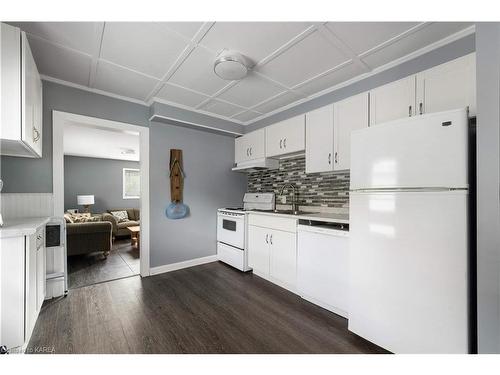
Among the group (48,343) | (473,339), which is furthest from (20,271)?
(473,339)

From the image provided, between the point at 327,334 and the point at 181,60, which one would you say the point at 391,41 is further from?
the point at 327,334

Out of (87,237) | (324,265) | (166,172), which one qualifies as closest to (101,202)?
(87,237)

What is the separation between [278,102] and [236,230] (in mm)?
1901

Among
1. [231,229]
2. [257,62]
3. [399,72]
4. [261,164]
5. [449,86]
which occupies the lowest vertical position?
[231,229]

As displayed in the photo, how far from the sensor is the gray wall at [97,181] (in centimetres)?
608

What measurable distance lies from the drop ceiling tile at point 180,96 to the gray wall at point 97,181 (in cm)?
526

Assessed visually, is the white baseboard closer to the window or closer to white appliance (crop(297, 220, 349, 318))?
white appliance (crop(297, 220, 349, 318))

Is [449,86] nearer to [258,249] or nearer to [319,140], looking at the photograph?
[319,140]

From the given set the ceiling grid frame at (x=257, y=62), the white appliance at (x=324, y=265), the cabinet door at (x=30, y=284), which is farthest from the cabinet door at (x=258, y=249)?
the cabinet door at (x=30, y=284)

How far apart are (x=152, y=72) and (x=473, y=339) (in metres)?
3.20

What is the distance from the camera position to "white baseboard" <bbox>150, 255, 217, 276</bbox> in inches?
114

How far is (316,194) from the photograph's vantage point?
9.40ft

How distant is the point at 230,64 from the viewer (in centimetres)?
181
